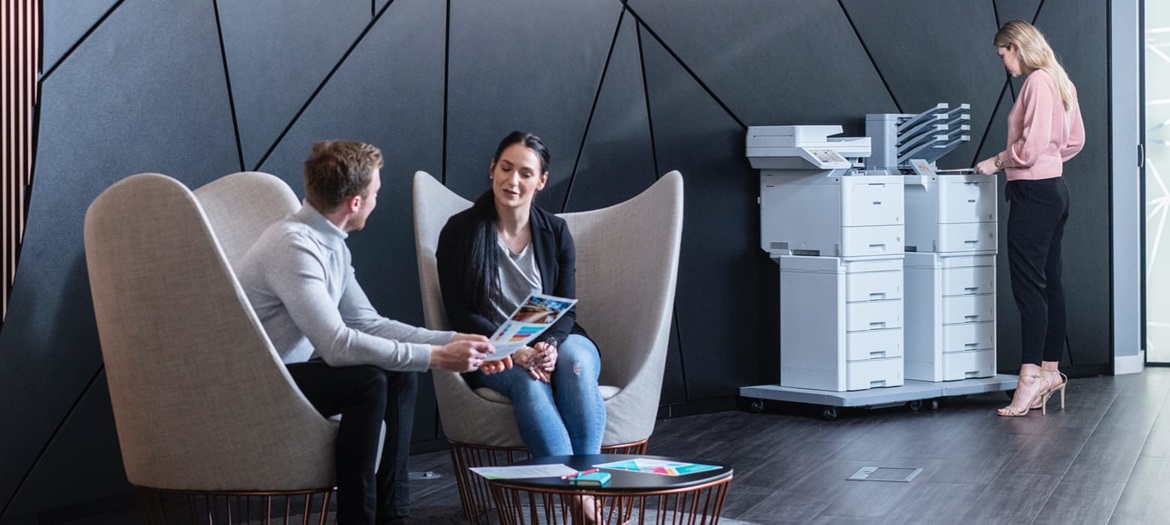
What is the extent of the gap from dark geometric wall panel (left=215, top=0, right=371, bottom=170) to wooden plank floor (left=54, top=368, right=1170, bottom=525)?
4.29 feet

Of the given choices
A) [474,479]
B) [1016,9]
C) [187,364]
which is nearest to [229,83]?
[474,479]

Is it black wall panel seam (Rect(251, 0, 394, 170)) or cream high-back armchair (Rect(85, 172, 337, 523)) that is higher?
black wall panel seam (Rect(251, 0, 394, 170))

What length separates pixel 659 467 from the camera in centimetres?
287

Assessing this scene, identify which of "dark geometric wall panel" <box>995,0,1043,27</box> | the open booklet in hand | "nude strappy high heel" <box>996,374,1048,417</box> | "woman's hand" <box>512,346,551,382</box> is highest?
"dark geometric wall panel" <box>995,0,1043,27</box>

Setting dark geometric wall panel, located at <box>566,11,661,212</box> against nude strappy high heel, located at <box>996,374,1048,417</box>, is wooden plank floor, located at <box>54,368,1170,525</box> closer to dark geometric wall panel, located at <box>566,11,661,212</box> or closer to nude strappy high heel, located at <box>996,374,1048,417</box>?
nude strappy high heel, located at <box>996,374,1048,417</box>

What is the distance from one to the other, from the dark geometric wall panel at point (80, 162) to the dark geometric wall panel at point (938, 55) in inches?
132

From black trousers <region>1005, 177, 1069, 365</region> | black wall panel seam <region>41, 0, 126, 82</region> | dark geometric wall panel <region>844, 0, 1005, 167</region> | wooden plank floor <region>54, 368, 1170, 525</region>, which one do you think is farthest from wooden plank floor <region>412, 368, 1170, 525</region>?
black wall panel seam <region>41, 0, 126, 82</region>

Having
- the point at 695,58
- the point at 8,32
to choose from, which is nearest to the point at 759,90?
the point at 695,58

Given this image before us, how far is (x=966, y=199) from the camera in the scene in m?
5.86

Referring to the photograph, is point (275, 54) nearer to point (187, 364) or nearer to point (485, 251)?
point (485, 251)

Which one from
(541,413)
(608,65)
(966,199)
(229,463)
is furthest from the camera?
(966,199)

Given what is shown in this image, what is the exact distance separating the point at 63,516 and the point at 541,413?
1.52m

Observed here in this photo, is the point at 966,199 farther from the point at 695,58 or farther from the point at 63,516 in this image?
→ the point at 63,516

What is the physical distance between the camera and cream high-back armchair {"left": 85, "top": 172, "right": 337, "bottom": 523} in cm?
271
